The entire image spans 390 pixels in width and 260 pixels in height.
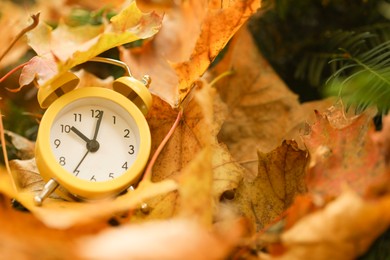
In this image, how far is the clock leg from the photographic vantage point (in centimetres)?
63

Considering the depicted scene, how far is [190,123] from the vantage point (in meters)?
0.73

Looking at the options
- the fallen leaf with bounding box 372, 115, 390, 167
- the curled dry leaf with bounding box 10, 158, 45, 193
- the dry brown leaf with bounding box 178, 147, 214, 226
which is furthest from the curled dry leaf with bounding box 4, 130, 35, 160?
the fallen leaf with bounding box 372, 115, 390, 167

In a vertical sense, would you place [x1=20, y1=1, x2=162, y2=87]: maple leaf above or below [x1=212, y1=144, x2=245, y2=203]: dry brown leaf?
above

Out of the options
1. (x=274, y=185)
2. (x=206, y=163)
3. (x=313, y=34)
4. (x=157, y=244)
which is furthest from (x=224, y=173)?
(x=313, y=34)

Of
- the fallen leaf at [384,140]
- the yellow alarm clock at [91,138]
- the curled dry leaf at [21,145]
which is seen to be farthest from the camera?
the curled dry leaf at [21,145]

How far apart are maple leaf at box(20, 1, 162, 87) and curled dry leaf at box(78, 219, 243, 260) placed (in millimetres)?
288

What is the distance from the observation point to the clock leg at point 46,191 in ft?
2.07

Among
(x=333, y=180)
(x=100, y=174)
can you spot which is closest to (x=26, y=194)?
(x=100, y=174)

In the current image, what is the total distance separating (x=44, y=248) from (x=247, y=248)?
20 cm

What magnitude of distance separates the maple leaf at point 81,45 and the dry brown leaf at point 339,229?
13.7 inches

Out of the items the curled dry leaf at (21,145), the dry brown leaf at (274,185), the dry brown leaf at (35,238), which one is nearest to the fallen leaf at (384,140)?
the dry brown leaf at (274,185)

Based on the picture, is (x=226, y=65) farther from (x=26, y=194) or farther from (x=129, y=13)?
(x=26, y=194)

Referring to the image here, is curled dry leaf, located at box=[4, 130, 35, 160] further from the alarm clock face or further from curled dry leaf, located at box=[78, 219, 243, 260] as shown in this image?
curled dry leaf, located at box=[78, 219, 243, 260]

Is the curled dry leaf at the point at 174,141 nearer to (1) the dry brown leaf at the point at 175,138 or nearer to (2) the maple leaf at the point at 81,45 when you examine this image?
(1) the dry brown leaf at the point at 175,138
